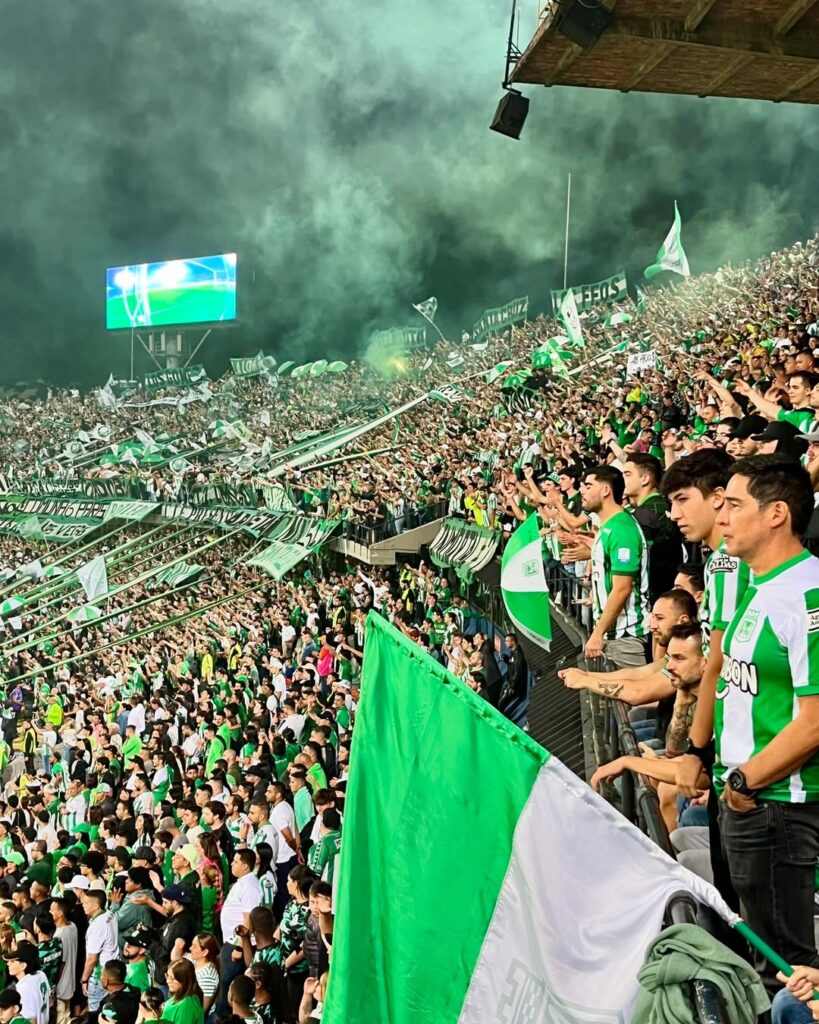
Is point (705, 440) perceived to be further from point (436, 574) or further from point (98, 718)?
point (436, 574)

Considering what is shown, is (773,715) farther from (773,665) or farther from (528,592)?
(528,592)

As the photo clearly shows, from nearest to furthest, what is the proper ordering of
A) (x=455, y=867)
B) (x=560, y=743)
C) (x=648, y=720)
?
(x=455, y=867) < (x=648, y=720) < (x=560, y=743)

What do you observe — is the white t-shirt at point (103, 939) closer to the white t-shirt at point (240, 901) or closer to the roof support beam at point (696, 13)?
the white t-shirt at point (240, 901)

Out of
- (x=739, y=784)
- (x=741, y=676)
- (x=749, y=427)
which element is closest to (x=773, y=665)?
(x=741, y=676)

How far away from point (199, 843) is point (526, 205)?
43175 millimetres

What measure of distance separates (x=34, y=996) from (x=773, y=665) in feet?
18.4

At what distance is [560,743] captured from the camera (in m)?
7.04

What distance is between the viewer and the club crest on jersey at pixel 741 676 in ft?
8.12

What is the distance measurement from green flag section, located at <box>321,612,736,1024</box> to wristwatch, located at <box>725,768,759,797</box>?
59 centimetres

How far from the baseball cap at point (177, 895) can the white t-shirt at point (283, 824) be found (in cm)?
71

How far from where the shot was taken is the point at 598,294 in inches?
1340

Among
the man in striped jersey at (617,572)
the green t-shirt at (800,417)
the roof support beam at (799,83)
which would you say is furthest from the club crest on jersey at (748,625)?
the roof support beam at (799,83)

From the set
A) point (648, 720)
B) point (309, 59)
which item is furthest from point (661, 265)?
point (309, 59)

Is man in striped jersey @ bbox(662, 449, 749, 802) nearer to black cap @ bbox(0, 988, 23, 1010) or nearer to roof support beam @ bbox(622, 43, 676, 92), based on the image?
black cap @ bbox(0, 988, 23, 1010)
